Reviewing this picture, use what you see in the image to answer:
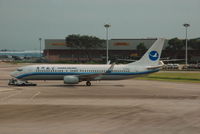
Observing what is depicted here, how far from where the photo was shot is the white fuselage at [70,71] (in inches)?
1932

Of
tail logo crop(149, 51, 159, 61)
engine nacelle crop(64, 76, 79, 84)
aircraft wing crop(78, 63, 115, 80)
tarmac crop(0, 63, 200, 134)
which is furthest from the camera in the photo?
tail logo crop(149, 51, 159, 61)

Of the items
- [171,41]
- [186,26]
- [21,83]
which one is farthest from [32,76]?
[171,41]

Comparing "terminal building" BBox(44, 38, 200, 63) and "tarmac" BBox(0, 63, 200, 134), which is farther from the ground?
"terminal building" BBox(44, 38, 200, 63)

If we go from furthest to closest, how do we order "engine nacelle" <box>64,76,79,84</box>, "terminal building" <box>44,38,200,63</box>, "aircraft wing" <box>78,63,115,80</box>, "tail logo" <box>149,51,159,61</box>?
"terminal building" <box>44,38,200,63</box>, "tail logo" <box>149,51,159,61</box>, "aircraft wing" <box>78,63,115,80</box>, "engine nacelle" <box>64,76,79,84</box>

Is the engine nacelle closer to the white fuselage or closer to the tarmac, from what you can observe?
the white fuselage

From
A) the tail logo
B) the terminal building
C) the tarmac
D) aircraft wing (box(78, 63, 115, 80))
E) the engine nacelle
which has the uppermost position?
the terminal building

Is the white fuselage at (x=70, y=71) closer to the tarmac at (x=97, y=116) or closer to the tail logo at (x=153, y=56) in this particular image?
the tail logo at (x=153, y=56)

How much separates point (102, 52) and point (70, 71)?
125 meters

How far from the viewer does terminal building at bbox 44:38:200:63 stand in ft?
522

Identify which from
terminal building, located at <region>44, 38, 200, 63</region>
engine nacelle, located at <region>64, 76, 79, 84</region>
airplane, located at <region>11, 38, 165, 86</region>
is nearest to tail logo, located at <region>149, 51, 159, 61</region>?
airplane, located at <region>11, 38, 165, 86</region>

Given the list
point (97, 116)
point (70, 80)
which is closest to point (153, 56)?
point (70, 80)

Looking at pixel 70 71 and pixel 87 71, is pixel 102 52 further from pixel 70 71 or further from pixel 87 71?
pixel 70 71

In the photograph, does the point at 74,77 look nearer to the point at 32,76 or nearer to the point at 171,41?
the point at 32,76

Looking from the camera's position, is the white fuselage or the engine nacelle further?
the white fuselage
